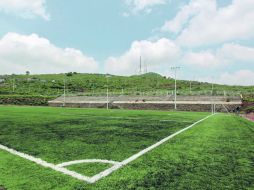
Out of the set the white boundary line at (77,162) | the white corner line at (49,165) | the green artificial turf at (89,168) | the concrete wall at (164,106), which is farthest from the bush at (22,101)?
the green artificial turf at (89,168)

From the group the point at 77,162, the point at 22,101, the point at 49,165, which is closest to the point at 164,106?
the point at 22,101

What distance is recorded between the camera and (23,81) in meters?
116

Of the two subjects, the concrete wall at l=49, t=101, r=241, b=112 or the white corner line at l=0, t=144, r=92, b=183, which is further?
the concrete wall at l=49, t=101, r=241, b=112

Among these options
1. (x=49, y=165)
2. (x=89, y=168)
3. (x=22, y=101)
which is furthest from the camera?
(x=22, y=101)

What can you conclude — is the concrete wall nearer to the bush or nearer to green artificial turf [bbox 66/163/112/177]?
the bush

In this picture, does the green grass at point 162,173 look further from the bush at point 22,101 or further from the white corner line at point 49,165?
the bush at point 22,101

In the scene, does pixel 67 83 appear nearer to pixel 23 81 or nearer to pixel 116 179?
pixel 23 81

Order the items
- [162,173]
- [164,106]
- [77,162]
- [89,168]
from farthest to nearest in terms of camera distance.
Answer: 1. [164,106]
2. [77,162]
3. [89,168]
4. [162,173]

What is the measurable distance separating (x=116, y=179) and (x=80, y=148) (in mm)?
3189

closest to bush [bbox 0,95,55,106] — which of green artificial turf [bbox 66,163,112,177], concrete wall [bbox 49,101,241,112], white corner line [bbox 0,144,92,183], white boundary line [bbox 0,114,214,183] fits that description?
concrete wall [bbox 49,101,241,112]

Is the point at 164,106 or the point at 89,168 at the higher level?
the point at 89,168

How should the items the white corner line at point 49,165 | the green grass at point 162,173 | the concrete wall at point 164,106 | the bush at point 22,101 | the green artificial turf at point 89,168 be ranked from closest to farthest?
the green grass at point 162,173 → the white corner line at point 49,165 → the green artificial turf at point 89,168 → the concrete wall at point 164,106 → the bush at point 22,101

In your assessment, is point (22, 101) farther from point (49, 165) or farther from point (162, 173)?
point (162, 173)

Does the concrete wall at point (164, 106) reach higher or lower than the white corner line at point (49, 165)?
lower
